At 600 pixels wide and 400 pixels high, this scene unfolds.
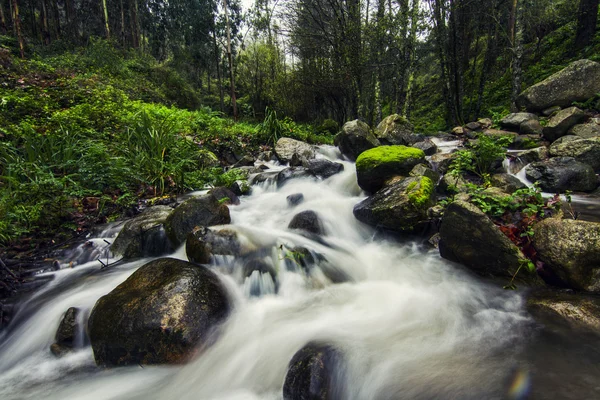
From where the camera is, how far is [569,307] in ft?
7.73

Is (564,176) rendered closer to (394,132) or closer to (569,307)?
(569,307)

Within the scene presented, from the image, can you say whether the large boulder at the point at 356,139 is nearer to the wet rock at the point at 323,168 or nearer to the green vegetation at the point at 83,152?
the wet rock at the point at 323,168

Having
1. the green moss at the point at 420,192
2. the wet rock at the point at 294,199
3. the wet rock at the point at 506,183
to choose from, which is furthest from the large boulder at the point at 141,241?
the wet rock at the point at 506,183

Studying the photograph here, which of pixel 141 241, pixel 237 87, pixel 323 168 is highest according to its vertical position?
pixel 237 87

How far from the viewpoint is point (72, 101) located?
26.6 ft

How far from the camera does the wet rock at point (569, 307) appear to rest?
2201 mm

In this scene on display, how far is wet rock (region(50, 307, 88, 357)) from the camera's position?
2650 mm

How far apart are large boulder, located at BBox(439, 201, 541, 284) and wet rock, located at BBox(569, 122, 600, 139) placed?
543cm

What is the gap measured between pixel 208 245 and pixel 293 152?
596cm

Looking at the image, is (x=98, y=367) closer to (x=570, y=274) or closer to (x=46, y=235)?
(x=46, y=235)

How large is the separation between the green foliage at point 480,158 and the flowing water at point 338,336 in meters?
2.52

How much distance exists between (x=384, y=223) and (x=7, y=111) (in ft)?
28.3

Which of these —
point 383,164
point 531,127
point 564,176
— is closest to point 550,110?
point 531,127

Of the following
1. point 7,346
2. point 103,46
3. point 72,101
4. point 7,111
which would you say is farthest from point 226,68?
point 7,346
